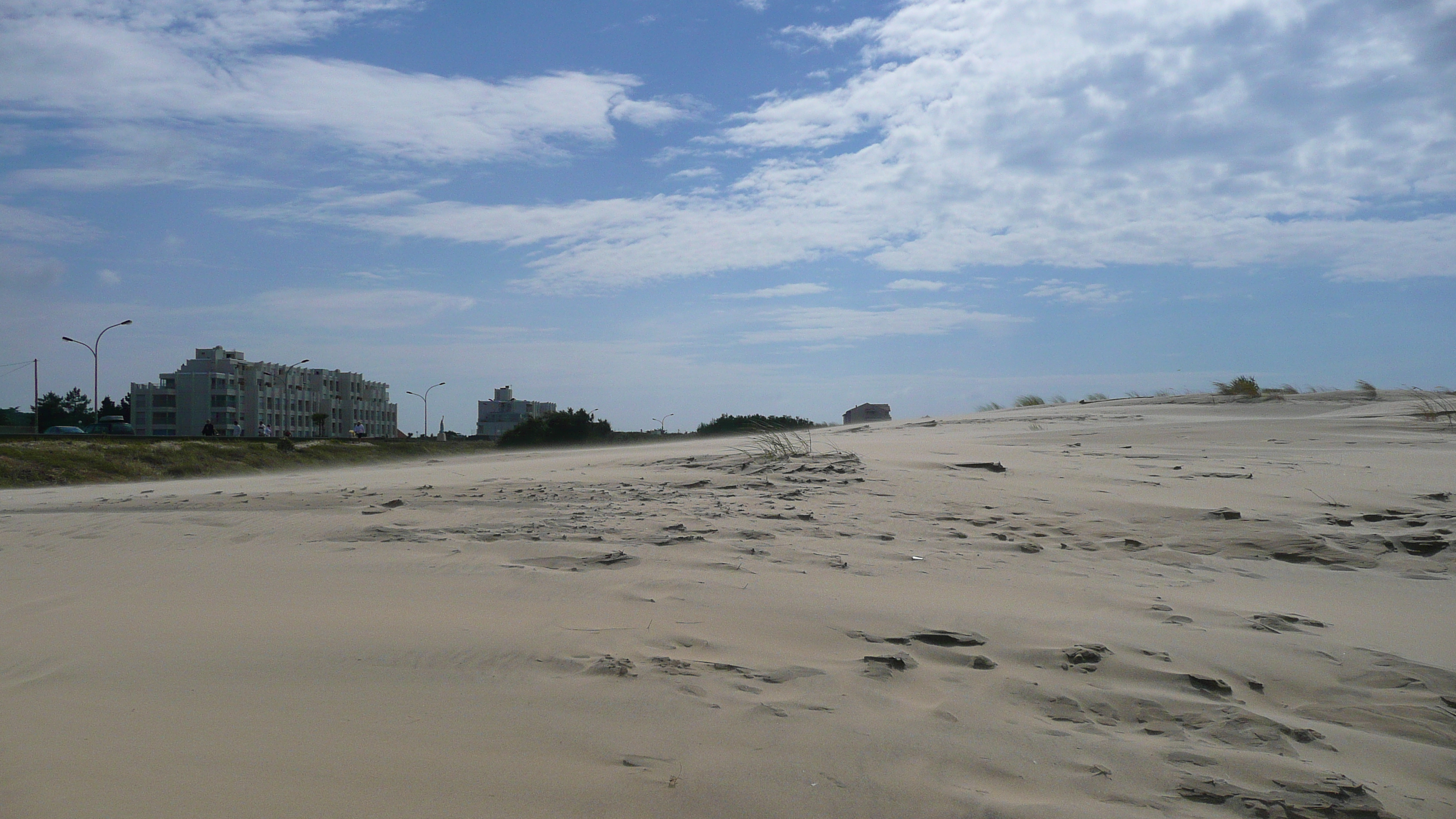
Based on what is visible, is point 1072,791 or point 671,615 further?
point 671,615

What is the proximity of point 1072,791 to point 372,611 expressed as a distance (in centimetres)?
214

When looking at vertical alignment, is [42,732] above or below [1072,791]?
above

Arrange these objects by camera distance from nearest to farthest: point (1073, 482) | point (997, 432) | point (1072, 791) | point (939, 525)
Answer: point (1072, 791) < point (939, 525) < point (1073, 482) < point (997, 432)

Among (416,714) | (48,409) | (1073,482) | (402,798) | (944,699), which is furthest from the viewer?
(48,409)

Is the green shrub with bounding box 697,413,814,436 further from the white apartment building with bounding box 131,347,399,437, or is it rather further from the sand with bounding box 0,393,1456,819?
the white apartment building with bounding box 131,347,399,437

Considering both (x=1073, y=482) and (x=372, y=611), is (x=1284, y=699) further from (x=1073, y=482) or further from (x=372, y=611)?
(x=1073, y=482)

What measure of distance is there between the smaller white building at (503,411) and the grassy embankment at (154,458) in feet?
185

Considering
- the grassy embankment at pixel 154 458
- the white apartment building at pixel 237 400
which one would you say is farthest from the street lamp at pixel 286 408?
the grassy embankment at pixel 154 458

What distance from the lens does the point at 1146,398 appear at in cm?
1462

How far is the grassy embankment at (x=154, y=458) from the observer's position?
676 inches

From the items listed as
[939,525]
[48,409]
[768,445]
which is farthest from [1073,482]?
[48,409]

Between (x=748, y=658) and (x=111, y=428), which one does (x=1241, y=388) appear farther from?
(x=111, y=428)

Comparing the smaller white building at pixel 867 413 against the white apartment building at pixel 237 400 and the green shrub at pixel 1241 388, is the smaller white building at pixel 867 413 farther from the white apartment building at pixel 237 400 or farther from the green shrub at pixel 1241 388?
the white apartment building at pixel 237 400

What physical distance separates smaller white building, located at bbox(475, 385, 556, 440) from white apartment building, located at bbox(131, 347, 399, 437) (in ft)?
37.2
